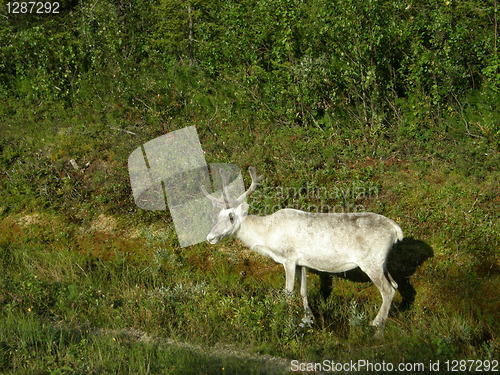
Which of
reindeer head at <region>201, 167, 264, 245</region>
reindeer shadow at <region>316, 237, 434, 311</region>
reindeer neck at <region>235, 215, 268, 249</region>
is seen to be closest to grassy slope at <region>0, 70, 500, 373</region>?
reindeer shadow at <region>316, 237, 434, 311</region>

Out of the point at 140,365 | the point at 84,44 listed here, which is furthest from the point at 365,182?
the point at 84,44

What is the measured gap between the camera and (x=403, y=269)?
10555 mm

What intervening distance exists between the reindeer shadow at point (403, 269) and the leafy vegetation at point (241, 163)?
3.4 inches

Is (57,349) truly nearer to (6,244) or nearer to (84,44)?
(6,244)

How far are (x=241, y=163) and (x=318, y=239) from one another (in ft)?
16.2

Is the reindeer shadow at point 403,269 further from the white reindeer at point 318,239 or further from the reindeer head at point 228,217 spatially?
the reindeer head at point 228,217

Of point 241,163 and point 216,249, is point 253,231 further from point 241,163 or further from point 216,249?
point 241,163

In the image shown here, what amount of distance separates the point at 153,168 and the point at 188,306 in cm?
581

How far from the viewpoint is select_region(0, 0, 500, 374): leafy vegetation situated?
343 inches

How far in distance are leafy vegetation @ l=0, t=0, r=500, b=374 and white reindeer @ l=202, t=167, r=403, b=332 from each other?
726 millimetres

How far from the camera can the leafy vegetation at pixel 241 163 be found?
343 inches

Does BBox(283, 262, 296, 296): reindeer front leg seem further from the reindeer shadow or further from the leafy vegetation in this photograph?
the reindeer shadow

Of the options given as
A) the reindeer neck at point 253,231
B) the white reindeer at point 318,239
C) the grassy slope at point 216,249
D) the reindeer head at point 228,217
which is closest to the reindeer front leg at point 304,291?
the white reindeer at point 318,239

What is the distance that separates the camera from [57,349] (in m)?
8.16
